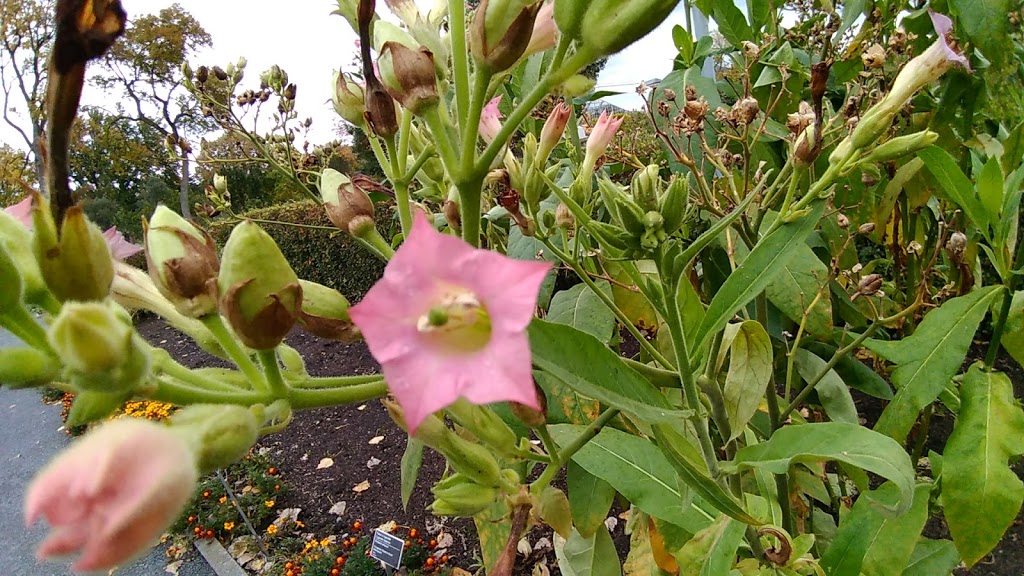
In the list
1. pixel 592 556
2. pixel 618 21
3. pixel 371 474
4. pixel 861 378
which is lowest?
pixel 371 474

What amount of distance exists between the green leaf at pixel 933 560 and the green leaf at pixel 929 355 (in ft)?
1.02

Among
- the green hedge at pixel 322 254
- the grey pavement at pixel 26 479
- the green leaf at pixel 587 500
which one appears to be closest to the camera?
the green leaf at pixel 587 500

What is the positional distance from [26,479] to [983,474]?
17.9 ft

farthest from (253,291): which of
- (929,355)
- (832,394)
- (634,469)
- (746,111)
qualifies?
(832,394)

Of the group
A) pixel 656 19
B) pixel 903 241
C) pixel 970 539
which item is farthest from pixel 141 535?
pixel 903 241

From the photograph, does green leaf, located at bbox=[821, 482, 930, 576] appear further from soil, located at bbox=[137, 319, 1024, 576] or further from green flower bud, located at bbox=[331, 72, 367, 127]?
soil, located at bbox=[137, 319, 1024, 576]

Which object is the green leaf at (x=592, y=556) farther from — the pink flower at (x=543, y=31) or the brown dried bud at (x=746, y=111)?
the pink flower at (x=543, y=31)

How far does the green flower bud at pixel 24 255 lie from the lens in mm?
432

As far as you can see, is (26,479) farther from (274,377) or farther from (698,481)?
(698,481)

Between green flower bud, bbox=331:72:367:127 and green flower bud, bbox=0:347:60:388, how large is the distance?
0.44 m

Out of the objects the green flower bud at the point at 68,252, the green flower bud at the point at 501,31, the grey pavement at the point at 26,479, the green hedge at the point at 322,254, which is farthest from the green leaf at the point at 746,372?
the green hedge at the point at 322,254

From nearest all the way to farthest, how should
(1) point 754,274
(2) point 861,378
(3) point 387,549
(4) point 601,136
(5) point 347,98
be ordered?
(1) point 754,274 < (5) point 347,98 < (4) point 601,136 < (2) point 861,378 < (3) point 387,549

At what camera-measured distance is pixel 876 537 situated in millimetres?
999

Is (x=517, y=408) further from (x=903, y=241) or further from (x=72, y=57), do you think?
(x=903, y=241)
